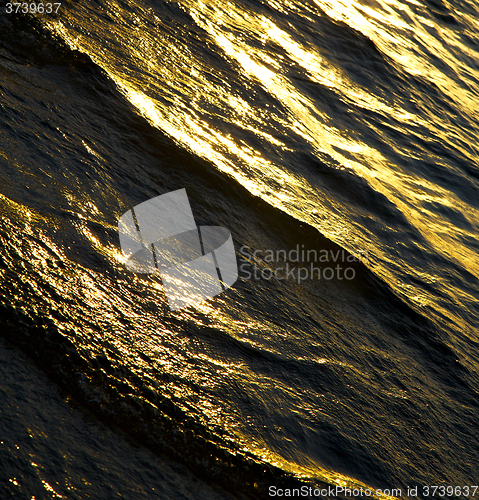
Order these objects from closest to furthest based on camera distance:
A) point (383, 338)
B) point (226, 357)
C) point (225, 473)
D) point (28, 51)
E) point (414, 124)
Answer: point (225, 473) < point (226, 357) < point (383, 338) < point (28, 51) < point (414, 124)

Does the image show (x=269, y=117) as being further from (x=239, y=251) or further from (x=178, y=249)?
(x=178, y=249)

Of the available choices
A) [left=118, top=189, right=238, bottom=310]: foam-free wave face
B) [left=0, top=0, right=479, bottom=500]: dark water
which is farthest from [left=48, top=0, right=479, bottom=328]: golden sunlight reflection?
[left=118, top=189, right=238, bottom=310]: foam-free wave face

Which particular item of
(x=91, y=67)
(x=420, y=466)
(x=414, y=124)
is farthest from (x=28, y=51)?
(x=414, y=124)

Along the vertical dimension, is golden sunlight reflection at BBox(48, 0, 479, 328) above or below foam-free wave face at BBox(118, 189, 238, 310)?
above

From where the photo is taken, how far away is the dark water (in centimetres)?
175

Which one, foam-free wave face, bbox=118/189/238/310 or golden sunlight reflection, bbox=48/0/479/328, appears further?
golden sunlight reflection, bbox=48/0/479/328

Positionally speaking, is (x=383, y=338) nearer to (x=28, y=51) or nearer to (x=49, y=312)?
(x=49, y=312)

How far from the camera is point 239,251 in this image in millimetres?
2678

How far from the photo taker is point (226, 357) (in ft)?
6.70

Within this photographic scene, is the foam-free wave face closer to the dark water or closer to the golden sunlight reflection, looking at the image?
the dark water

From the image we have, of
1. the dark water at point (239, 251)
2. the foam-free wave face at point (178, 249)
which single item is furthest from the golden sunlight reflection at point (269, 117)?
the foam-free wave face at point (178, 249)

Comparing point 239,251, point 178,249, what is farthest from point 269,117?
point 178,249

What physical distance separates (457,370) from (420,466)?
34.7 inches

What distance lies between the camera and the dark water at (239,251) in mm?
1747
